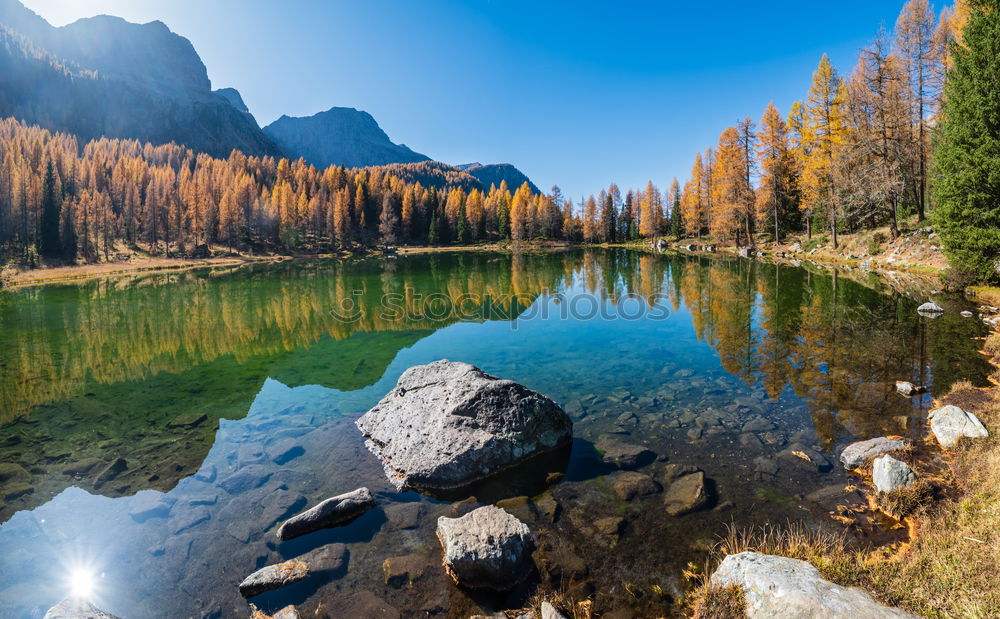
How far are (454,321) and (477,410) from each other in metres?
16.1

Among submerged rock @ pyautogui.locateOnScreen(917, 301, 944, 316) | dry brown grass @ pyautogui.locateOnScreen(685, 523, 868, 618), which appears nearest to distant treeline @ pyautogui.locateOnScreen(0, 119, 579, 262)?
submerged rock @ pyautogui.locateOnScreen(917, 301, 944, 316)

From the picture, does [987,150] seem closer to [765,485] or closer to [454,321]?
[765,485]

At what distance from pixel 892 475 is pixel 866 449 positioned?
1.80m

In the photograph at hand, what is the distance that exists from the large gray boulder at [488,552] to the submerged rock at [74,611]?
184 inches

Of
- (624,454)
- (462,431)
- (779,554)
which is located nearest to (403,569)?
(462,431)

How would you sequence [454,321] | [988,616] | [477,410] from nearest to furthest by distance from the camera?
[988,616], [477,410], [454,321]

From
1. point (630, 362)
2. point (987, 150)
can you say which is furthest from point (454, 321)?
point (987, 150)

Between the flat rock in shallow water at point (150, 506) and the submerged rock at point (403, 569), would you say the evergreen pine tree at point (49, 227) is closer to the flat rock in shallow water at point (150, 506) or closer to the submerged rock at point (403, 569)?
the flat rock in shallow water at point (150, 506)

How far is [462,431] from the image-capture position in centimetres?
1002

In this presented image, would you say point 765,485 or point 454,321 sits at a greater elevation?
point 454,321

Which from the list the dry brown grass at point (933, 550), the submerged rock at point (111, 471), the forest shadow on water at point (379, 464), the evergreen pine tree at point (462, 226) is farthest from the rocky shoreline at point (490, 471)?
the evergreen pine tree at point (462, 226)

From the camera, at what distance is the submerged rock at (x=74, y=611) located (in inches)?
216

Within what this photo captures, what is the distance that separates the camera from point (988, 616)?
14.3 ft

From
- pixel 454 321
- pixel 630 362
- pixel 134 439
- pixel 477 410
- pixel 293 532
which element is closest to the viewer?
pixel 293 532
